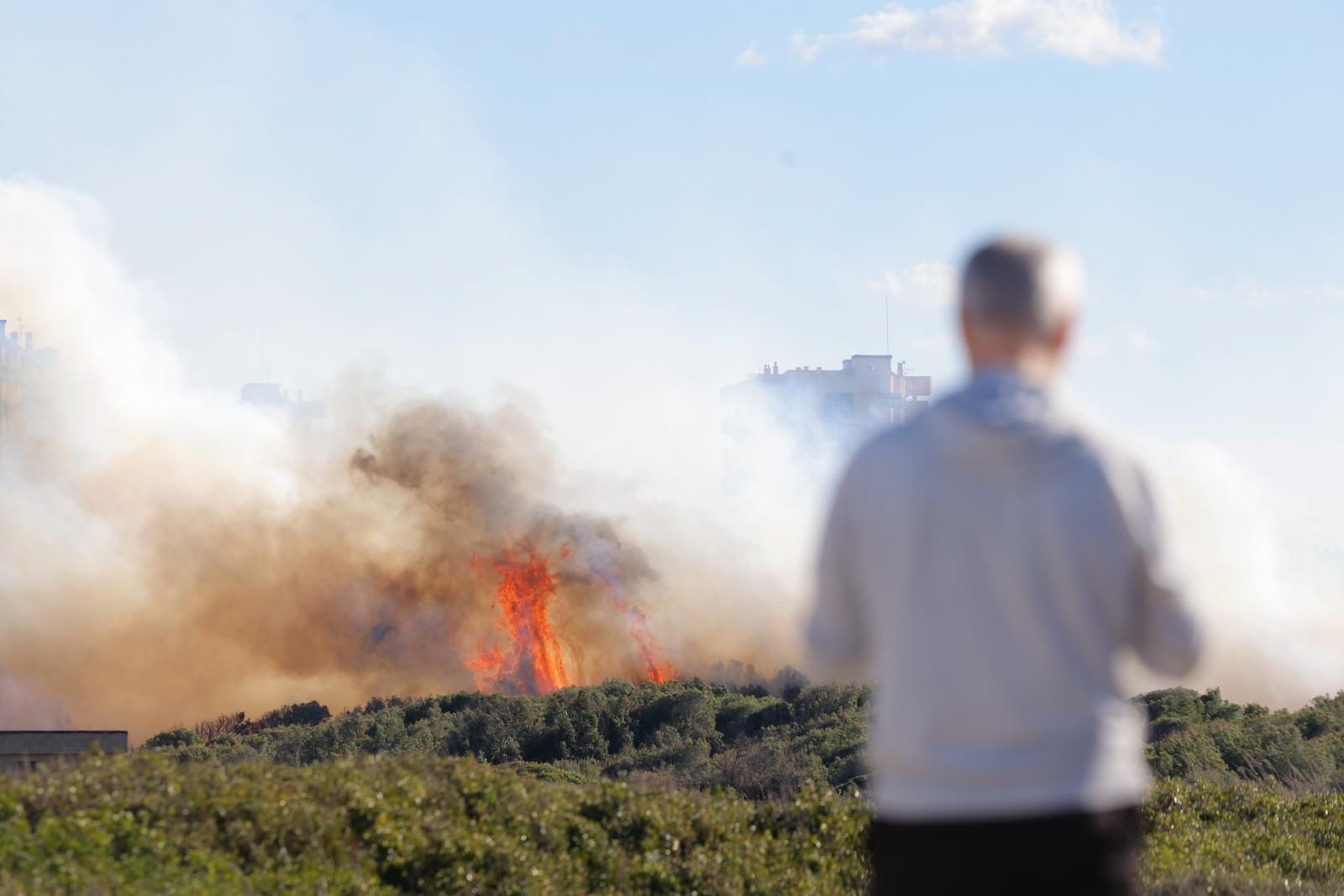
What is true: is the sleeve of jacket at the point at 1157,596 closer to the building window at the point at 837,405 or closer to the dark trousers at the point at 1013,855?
the dark trousers at the point at 1013,855

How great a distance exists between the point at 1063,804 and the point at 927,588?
53 cm

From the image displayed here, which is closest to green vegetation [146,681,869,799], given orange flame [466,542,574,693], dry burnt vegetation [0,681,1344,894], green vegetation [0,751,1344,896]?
orange flame [466,542,574,693]

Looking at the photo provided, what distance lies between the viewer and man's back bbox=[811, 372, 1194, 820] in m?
3.07

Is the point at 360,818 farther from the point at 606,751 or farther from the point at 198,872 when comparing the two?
the point at 606,751

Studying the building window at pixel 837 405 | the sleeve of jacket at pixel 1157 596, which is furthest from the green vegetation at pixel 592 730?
the building window at pixel 837 405

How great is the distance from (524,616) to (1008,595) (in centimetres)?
4788

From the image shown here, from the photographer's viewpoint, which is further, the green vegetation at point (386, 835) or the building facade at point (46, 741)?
the building facade at point (46, 741)

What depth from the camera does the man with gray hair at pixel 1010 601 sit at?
307 cm

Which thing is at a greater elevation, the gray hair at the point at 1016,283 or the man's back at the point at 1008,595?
the gray hair at the point at 1016,283

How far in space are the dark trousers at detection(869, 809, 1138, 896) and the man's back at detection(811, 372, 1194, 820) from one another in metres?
0.04

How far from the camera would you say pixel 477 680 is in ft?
163

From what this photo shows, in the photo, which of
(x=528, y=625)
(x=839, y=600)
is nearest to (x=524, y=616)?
(x=528, y=625)

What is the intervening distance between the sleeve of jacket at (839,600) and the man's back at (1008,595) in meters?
0.02

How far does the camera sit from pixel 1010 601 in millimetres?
3080
